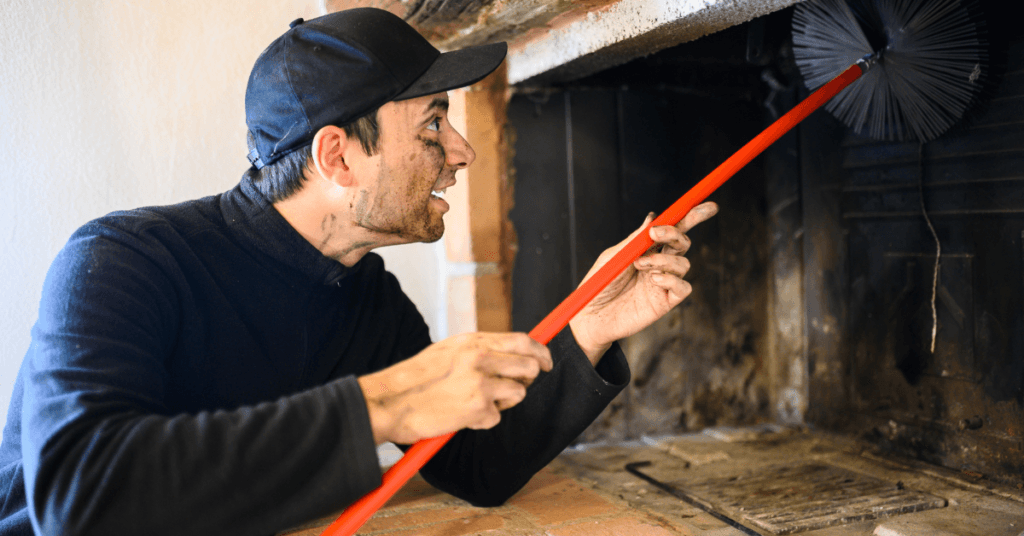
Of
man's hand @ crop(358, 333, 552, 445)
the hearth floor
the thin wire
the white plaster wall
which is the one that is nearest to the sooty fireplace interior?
the thin wire

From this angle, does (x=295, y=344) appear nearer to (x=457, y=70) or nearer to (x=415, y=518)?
(x=415, y=518)

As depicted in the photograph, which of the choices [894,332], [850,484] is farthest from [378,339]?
[894,332]

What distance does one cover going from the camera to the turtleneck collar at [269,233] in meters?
1.03

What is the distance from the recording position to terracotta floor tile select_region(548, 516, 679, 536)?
102 cm

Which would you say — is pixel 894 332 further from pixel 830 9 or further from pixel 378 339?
pixel 378 339

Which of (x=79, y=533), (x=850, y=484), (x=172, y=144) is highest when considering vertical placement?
(x=172, y=144)

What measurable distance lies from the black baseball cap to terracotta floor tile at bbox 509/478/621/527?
25.2 inches

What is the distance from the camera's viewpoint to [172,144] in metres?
1.34

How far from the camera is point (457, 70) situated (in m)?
0.99

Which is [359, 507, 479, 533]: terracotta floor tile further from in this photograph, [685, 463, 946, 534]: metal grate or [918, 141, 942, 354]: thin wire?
[918, 141, 942, 354]: thin wire

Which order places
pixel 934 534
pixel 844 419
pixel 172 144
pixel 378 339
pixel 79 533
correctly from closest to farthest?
pixel 79 533, pixel 934 534, pixel 378 339, pixel 172 144, pixel 844 419

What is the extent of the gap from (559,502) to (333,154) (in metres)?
0.64

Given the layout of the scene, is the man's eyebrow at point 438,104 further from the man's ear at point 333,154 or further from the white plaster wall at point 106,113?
the white plaster wall at point 106,113

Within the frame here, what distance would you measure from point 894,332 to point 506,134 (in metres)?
0.85
